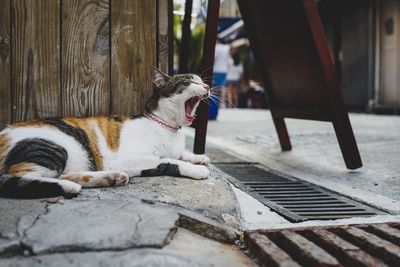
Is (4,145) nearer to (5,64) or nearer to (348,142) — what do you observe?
(5,64)

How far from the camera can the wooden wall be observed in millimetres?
2734

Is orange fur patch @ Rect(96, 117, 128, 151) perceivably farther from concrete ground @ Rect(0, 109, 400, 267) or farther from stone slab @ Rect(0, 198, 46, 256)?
Result: stone slab @ Rect(0, 198, 46, 256)

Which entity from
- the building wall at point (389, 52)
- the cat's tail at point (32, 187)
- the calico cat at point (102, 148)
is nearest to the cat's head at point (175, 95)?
the calico cat at point (102, 148)

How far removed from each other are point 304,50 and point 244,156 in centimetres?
130

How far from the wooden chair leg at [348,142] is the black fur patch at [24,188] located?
2.02 m

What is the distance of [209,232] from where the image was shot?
183 centimetres

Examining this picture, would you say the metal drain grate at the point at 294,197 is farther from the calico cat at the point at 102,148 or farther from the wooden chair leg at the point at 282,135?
the wooden chair leg at the point at 282,135

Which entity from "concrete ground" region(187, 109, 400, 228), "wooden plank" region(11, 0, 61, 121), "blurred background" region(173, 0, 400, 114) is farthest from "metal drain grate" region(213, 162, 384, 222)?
"blurred background" region(173, 0, 400, 114)

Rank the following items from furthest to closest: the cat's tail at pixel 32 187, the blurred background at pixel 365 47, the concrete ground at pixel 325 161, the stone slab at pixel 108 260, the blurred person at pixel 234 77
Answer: the blurred person at pixel 234 77 < the blurred background at pixel 365 47 < the concrete ground at pixel 325 161 < the cat's tail at pixel 32 187 < the stone slab at pixel 108 260

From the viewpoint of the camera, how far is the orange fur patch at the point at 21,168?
6.75 ft

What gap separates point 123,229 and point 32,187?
0.57 meters

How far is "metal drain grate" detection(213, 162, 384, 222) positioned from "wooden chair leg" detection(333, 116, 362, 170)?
16.7 inches

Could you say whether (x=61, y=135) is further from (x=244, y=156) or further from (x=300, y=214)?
(x=244, y=156)

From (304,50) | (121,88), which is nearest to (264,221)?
(121,88)
